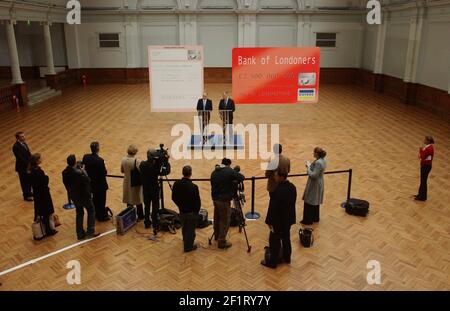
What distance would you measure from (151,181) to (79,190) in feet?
4.12

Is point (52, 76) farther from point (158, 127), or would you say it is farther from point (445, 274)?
point (445, 274)

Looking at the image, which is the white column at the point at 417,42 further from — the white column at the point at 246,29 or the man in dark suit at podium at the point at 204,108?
the man in dark suit at podium at the point at 204,108

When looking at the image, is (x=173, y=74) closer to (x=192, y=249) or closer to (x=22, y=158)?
(x=22, y=158)

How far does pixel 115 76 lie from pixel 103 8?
14.6 feet

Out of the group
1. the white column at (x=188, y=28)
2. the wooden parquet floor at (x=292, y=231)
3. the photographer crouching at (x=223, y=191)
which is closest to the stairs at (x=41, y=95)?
the wooden parquet floor at (x=292, y=231)

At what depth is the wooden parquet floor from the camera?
608cm

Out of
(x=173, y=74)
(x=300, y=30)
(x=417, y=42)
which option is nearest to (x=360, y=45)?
(x=300, y=30)

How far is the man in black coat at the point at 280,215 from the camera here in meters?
5.91

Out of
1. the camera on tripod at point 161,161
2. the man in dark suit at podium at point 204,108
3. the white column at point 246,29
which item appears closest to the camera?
the camera on tripod at point 161,161

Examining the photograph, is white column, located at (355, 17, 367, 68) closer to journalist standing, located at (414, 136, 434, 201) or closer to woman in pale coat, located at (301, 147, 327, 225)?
journalist standing, located at (414, 136, 434, 201)

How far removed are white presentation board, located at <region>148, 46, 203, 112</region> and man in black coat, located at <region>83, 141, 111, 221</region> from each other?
11.1 ft

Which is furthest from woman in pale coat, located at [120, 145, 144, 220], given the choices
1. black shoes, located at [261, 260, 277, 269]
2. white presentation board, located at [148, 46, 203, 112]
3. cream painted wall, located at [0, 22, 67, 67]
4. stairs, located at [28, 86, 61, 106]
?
cream painted wall, located at [0, 22, 67, 67]

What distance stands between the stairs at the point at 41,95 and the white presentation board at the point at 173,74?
12.0 m

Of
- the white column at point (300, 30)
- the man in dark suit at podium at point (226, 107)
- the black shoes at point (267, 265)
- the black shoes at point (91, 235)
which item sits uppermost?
the white column at point (300, 30)
